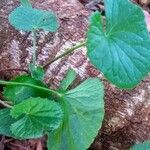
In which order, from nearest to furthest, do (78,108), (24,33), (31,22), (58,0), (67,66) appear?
(78,108), (31,22), (67,66), (24,33), (58,0)

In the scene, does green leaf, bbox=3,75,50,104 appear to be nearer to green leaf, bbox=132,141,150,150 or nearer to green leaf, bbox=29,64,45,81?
green leaf, bbox=29,64,45,81

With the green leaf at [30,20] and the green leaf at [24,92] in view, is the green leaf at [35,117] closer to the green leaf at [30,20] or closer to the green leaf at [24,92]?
the green leaf at [24,92]

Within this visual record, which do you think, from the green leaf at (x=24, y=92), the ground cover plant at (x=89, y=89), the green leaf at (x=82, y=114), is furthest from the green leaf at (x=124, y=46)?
the green leaf at (x=24, y=92)

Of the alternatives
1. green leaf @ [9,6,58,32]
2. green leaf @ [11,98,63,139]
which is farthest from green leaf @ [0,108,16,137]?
green leaf @ [9,6,58,32]

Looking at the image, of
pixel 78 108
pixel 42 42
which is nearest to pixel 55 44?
pixel 42 42

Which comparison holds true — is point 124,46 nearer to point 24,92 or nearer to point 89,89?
point 89,89

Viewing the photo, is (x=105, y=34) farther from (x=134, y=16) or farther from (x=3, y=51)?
(x=3, y=51)
